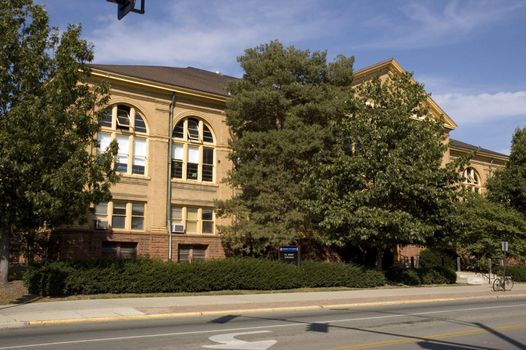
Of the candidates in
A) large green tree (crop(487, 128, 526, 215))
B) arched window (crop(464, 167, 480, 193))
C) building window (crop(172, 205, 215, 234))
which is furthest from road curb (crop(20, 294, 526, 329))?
arched window (crop(464, 167, 480, 193))

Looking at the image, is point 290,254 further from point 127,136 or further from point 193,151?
point 127,136

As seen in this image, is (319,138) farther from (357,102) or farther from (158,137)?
(158,137)

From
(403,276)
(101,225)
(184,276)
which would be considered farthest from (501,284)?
(101,225)

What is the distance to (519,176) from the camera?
42.3m

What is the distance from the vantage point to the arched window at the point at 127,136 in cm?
3059

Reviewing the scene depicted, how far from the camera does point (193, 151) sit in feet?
111

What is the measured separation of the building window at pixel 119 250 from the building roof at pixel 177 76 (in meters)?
9.33

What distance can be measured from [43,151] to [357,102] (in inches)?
664

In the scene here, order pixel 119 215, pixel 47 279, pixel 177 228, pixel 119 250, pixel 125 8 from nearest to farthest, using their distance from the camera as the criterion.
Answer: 1. pixel 125 8
2. pixel 47 279
3. pixel 119 250
4. pixel 119 215
5. pixel 177 228

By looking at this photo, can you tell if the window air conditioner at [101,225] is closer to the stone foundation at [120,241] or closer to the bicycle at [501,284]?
the stone foundation at [120,241]

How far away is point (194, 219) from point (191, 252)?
197 cm

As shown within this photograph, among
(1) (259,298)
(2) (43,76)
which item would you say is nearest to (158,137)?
(2) (43,76)

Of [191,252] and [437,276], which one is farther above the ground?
[191,252]

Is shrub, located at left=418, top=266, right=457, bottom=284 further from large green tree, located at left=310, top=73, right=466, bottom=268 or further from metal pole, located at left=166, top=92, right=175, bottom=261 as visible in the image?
metal pole, located at left=166, top=92, right=175, bottom=261
